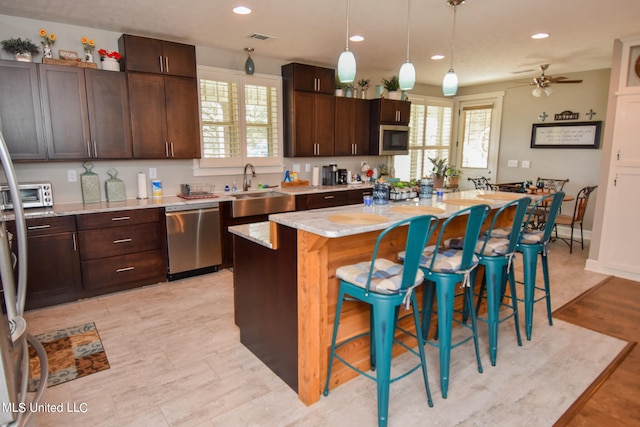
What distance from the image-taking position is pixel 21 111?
3.32 metres

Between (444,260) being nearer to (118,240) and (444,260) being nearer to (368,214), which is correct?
(368,214)

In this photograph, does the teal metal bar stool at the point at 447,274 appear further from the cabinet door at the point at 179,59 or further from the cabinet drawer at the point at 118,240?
the cabinet door at the point at 179,59

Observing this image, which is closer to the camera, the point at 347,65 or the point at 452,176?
the point at 347,65

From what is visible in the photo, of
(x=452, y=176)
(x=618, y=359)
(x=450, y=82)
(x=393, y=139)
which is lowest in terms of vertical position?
(x=618, y=359)

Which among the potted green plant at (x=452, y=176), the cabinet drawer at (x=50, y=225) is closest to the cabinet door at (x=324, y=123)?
the potted green plant at (x=452, y=176)

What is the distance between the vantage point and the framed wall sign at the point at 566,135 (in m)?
5.77

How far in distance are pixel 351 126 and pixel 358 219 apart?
145 inches

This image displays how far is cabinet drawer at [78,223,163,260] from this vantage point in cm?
353

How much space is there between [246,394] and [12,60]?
341cm

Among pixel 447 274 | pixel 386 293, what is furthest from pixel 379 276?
pixel 447 274

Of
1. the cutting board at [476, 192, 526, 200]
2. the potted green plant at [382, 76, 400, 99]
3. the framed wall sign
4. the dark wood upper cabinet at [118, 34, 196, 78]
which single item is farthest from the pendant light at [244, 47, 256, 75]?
the framed wall sign

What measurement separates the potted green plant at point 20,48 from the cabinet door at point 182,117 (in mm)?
1139

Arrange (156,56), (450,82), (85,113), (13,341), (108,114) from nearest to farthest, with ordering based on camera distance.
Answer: (13,341), (450,82), (85,113), (108,114), (156,56)

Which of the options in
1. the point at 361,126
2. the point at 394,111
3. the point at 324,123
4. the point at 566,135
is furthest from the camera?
the point at 566,135
